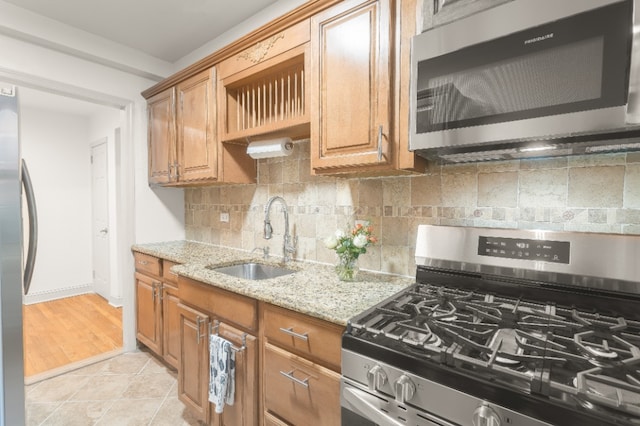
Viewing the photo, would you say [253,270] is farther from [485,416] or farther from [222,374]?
[485,416]

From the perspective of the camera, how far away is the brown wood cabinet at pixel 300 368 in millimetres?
1106

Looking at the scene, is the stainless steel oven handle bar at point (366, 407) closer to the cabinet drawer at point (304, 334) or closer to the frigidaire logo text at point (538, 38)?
the cabinet drawer at point (304, 334)

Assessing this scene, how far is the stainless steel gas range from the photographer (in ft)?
2.21

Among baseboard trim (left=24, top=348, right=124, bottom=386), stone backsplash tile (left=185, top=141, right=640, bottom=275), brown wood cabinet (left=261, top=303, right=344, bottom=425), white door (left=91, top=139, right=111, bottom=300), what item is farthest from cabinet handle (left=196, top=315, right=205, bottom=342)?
white door (left=91, top=139, right=111, bottom=300)

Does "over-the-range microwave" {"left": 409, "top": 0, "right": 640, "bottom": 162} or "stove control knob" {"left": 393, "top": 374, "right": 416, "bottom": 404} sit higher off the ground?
"over-the-range microwave" {"left": 409, "top": 0, "right": 640, "bottom": 162}

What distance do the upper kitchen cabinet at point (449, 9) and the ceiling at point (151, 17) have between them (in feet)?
4.37

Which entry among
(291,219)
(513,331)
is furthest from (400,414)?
(291,219)

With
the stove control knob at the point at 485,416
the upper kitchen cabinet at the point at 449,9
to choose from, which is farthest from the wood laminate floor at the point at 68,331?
the upper kitchen cabinet at the point at 449,9

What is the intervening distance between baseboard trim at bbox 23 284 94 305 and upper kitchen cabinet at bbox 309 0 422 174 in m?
4.39

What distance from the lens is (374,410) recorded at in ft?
2.95

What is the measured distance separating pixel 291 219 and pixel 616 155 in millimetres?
1613

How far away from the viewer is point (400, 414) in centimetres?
86

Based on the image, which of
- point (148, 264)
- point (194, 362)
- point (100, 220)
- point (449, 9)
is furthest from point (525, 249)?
point (100, 220)

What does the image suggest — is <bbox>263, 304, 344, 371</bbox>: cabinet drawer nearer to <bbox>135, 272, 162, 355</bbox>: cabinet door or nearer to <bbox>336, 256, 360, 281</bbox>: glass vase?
<bbox>336, 256, 360, 281</bbox>: glass vase
